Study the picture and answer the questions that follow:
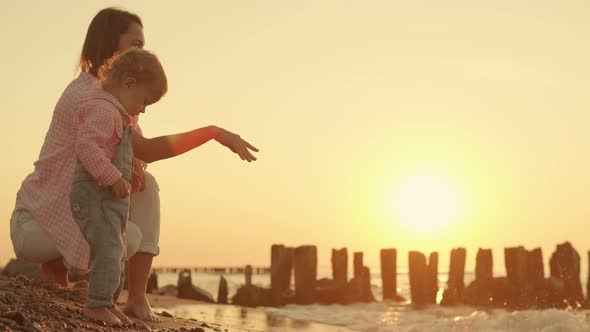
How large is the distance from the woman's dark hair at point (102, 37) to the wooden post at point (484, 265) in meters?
11.8

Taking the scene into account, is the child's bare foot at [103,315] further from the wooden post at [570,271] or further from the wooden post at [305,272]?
the wooden post at [570,271]

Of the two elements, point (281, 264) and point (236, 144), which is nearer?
point (236, 144)

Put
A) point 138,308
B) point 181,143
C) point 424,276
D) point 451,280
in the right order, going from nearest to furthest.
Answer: point 181,143 < point 138,308 < point 451,280 < point 424,276

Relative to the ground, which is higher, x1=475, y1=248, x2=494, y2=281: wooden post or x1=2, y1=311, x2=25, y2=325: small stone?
x1=475, y1=248, x2=494, y2=281: wooden post

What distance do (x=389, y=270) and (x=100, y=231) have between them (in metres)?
12.1

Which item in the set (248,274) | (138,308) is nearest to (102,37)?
(138,308)

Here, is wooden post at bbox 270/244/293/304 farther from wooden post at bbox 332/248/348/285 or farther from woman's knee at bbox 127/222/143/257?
woman's knee at bbox 127/222/143/257

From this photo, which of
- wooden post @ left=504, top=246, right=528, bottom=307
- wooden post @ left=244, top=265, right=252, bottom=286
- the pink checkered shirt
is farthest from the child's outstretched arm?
wooden post @ left=504, top=246, right=528, bottom=307

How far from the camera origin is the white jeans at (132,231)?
5.02 metres

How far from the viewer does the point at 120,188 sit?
4234mm

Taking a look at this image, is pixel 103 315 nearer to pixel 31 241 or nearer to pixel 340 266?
pixel 31 241

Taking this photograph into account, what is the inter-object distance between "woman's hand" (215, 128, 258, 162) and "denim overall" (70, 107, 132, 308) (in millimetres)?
761

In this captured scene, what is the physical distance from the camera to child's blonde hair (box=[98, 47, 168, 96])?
4.43 metres

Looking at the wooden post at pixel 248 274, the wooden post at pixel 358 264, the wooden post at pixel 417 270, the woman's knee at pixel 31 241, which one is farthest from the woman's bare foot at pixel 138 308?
the wooden post at pixel 417 270
